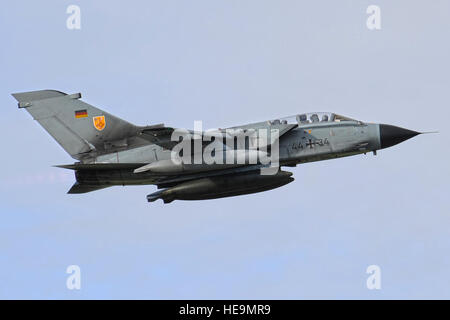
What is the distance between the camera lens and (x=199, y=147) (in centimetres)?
2517

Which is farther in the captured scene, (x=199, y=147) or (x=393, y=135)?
(x=393, y=135)

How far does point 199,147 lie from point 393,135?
21.4 feet

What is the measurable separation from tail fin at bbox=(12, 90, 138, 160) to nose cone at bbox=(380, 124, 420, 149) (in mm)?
8344

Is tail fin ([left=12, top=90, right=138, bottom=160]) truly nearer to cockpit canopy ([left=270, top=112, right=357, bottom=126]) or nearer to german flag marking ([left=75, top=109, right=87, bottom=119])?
german flag marking ([left=75, top=109, right=87, bottom=119])

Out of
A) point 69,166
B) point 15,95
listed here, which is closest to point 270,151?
point 69,166

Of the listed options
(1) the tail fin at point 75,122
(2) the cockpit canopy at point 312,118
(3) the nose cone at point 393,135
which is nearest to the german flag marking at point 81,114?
(1) the tail fin at point 75,122

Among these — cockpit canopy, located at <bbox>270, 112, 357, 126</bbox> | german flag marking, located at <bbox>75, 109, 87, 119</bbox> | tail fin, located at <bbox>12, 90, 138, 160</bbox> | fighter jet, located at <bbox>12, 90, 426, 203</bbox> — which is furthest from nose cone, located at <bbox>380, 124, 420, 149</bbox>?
german flag marking, located at <bbox>75, 109, 87, 119</bbox>

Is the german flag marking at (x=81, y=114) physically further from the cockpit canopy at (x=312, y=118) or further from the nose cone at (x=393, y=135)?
the nose cone at (x=393, y=135)

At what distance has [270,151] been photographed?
25.4 metres

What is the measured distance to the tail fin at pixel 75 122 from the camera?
85.1 feet

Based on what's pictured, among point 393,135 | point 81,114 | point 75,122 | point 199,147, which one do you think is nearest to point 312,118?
point 393,135

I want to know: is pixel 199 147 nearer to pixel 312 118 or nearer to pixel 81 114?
pixel 312 118

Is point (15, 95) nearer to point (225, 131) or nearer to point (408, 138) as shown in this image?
point (225, 131)

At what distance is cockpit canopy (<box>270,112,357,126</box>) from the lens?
2581 centimetres
